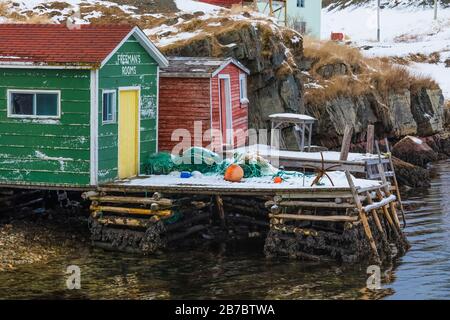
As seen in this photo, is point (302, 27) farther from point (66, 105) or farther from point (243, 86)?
point (66, 105)

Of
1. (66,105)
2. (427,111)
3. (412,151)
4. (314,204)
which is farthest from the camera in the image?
(427,111)

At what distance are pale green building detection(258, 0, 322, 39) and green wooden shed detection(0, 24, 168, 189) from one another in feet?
97.2

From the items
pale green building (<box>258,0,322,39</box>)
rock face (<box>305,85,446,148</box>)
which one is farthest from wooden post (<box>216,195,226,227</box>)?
pale green building (<box>258,0,322,39</box>)

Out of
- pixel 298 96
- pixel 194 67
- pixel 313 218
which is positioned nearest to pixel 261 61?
pixel 298 96

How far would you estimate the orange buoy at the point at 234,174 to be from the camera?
82.8 ft

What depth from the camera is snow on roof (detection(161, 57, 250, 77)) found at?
93.1 feet

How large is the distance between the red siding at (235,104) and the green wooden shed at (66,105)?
3570mm

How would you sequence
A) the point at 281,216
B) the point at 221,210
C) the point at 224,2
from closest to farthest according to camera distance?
the point at 281,216, the point at 221,210, the point at 224,2

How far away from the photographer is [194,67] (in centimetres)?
2897

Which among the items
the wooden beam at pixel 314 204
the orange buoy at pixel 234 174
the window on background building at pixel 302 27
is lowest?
the wooden beam at pixel 314 204

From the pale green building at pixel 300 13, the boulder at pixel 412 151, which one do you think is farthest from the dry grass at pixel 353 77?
the pale green building at pixel 300 13

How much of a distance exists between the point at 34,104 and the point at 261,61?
12283 millimetres

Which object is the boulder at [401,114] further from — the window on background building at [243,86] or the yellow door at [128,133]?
the yellow door at [128,133]

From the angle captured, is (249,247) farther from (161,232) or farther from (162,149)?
(162,149)
